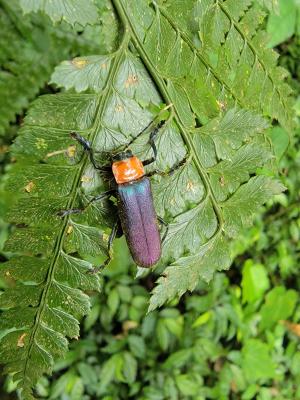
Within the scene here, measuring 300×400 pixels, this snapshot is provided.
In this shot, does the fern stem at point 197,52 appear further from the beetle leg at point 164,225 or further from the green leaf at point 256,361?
the green leaf at point 256,361

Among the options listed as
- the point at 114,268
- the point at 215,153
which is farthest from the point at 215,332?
the point at 215,153

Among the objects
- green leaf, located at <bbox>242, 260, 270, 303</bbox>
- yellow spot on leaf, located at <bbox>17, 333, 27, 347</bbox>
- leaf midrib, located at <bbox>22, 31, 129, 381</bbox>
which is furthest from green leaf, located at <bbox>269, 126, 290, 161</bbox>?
green leaf, located at <bbox>242, 260, 270, 303</bbox>

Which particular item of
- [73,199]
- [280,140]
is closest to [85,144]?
[73,199]

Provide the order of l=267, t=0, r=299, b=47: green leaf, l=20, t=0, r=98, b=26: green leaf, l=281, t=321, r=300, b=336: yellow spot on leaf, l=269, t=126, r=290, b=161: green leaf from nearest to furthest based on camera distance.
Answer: l=20, t=0, r=98, b=26: green leaf, l=269, t=126, r=290, b=161: green leaf, l=267, t=0, r=299, b=47: green leaf, l=281, t=321, r=300, b=336: yellow spot on leaf

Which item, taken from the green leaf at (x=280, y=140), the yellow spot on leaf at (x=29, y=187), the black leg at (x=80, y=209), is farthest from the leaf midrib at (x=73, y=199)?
the green leaf at (x=280, y=140)

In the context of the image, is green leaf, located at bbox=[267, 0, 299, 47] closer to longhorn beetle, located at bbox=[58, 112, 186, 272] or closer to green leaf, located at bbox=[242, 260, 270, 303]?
longhorn beetle, located at bbox=[58, 112, 186, 272]
